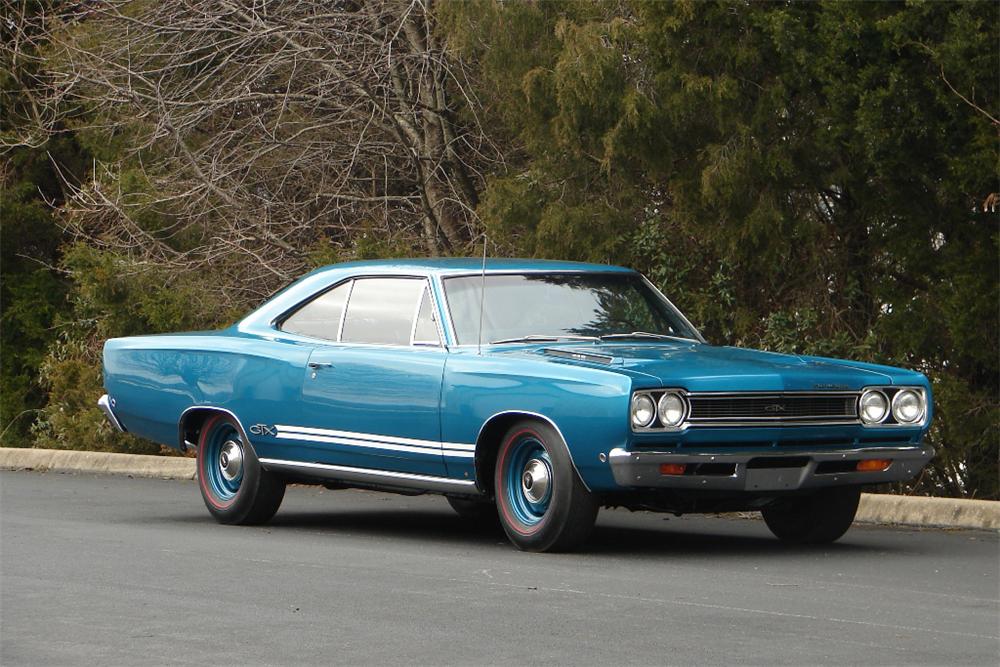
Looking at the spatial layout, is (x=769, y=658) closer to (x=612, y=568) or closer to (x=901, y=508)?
(x=612, y=568)

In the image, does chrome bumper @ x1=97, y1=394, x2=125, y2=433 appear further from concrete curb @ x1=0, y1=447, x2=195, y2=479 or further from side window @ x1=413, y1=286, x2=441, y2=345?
concrete curb @ x1=0, y1=447, x2=195, y2=479

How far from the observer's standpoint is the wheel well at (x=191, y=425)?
1198 cm

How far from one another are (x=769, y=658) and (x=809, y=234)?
7.73 meters

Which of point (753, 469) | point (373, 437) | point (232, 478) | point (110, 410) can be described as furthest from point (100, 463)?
point (753, 469)

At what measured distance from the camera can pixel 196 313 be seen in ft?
63.2

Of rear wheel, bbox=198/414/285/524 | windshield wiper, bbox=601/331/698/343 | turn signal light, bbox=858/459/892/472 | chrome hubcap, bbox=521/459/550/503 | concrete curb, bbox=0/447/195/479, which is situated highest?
windshield wiper, bbox=601/331/698/343

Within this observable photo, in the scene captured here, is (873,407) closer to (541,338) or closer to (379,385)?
(541,338)

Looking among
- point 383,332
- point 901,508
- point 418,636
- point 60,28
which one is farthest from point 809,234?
point 60,28

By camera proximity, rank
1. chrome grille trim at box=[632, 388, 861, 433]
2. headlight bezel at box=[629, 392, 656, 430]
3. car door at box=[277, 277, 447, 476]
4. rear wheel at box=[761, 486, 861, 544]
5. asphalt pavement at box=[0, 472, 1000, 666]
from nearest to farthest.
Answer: asphalt pavement at box=[0, 472, 1000, 666]
headlight bezel at box=[629, 392, 656, 430]
chrome grille trim at box=[632, 388, 861, 433]
car door at box=[277, 277, 447, 476]
rear wheel at box=[761, 486, 861, 544]

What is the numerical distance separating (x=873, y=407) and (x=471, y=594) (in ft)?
9.15

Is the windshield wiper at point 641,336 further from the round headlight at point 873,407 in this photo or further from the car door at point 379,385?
the round headlight at point 873,407

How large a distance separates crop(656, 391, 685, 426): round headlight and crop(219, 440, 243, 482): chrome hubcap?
3.33m

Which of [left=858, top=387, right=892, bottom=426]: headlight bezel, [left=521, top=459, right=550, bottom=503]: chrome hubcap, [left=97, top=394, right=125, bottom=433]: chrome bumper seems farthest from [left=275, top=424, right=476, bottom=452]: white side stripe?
[left=858, top=387, right=892, bottom=426]: headlight bezel

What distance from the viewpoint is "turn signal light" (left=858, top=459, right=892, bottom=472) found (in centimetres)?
1002
